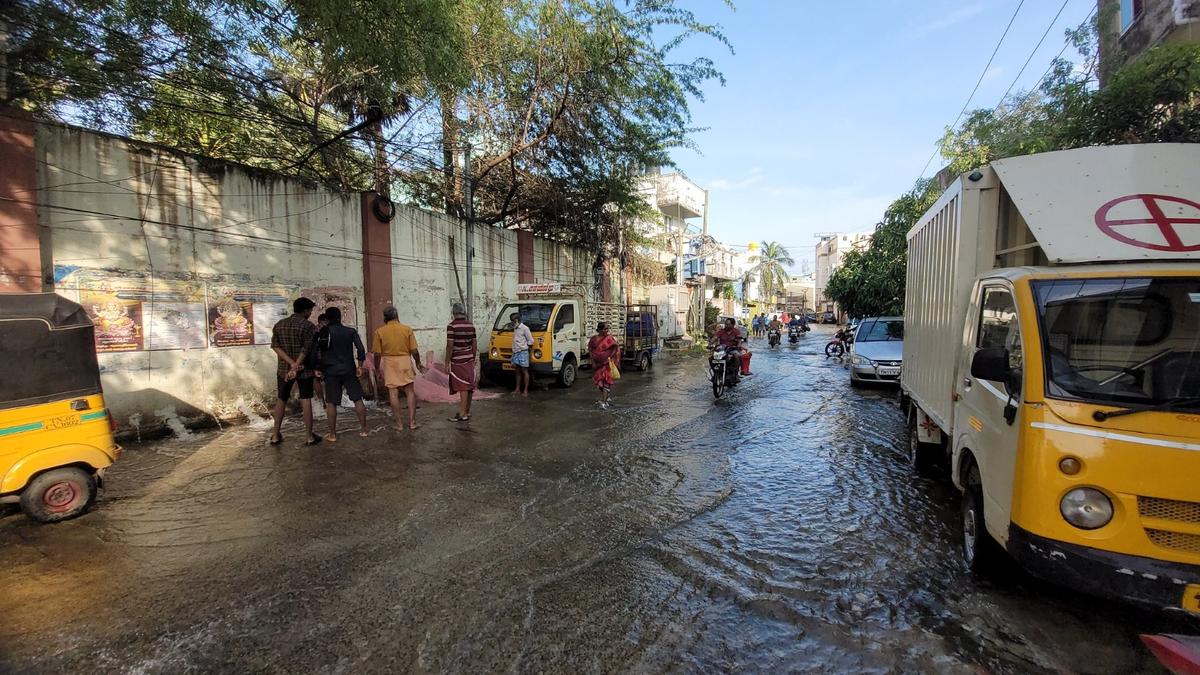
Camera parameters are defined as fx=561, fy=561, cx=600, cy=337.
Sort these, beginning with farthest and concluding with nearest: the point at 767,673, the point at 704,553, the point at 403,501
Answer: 1. the point at 403,501
2. the point at 704,553
3. the point at 767,673

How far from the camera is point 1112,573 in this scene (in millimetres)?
2572

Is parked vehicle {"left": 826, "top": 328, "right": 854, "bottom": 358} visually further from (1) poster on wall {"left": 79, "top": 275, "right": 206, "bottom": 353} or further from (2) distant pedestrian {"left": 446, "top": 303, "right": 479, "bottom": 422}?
(1) poster on wall {"left": 79, "top": 275, "right": 206, "bottom": 353}

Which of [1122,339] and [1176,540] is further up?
[1122,339]

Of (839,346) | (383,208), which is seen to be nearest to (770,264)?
(839,346)

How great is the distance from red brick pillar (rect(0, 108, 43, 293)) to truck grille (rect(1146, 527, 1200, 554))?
988 cm

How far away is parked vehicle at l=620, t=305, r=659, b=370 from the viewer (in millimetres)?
16656

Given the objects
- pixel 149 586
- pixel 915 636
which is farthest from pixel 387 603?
pixel 915 636

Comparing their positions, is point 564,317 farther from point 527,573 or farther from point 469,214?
point 527,573

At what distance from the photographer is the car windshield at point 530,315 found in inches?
485

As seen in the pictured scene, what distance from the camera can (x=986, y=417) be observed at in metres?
3.46

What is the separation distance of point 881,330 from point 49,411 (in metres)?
14.0

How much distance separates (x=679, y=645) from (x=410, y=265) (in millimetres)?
10470

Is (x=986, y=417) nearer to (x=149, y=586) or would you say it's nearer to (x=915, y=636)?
(x=915, y=636)

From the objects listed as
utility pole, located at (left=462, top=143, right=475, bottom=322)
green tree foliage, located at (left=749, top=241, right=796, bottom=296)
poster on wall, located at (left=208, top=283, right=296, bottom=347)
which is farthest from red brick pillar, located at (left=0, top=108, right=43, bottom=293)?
green tree foliage, located at (left=749, top=241, right=796, bottom=296)
